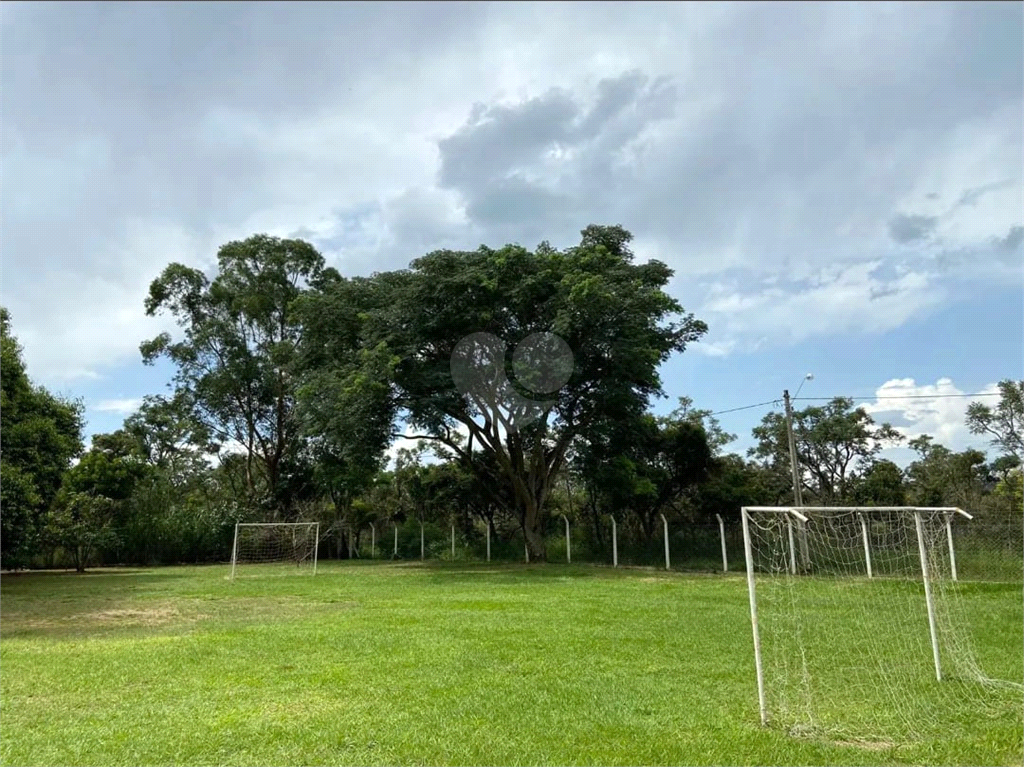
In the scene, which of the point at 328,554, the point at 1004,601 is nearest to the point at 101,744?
the point at 1004,601

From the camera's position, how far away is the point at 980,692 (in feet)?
18.4

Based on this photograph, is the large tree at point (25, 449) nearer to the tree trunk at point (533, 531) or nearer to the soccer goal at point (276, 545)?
the soccer goal at point (276, 545)

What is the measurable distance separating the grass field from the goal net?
0.20 meters

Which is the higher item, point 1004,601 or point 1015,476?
point 1015,476

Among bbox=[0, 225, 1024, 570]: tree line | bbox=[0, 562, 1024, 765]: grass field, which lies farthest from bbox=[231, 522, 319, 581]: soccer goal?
bbox=[0, 562, 1024, 765]: grass field

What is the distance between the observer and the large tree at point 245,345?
2953cm

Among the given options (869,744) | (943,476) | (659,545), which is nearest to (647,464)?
(659,545)

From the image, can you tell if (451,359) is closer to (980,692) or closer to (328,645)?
(328,645)

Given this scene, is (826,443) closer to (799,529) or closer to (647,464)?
(647,464)

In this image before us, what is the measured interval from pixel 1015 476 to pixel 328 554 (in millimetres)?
26946

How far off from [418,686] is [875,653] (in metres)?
4.54

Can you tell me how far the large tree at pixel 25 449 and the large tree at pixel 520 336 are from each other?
7.69m

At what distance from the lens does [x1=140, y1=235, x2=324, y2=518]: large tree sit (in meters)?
29.5

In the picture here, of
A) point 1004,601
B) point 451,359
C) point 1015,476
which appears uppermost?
point 451,359
